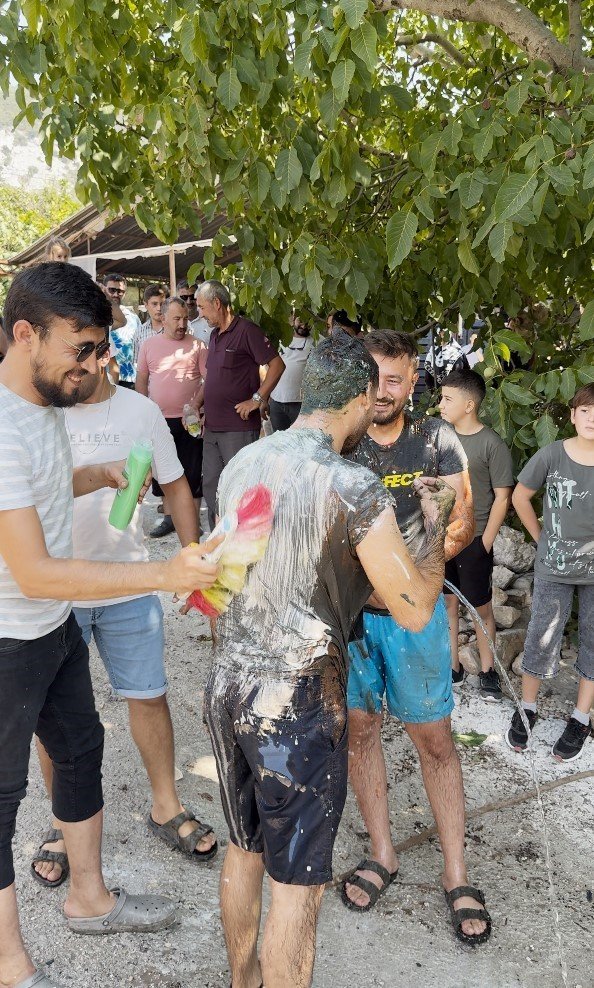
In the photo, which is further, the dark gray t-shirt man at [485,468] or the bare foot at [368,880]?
the dark gray t-shirt man at [485,468]

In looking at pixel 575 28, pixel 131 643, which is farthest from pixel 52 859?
pixel 575 28

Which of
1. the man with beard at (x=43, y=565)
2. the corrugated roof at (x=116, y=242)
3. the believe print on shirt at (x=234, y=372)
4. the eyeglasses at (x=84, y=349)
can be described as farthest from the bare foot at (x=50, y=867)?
the corrugated roof at (x=116, y=242)

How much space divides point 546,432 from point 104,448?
2.07 metres

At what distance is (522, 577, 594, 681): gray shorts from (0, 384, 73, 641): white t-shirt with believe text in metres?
2.21

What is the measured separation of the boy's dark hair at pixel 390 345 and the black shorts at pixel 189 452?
363 cm

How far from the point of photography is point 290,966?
5.71 feet

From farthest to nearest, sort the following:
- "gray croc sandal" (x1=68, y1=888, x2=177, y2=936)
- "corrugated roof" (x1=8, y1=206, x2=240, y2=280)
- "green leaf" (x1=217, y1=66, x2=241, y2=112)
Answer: "corrugated roof" (x1=8, y1=206, x2=240, y2=280), "green leaf" (x1=217, y1=66, x2=241, y2=112), "gray croc sandal" (x1=68, y1=888, x2=177, y2=936)

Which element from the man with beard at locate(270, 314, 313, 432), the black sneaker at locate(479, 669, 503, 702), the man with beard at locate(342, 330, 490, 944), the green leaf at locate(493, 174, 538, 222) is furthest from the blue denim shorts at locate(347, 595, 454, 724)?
the man with beard at locate(270, 314, 313, 432)

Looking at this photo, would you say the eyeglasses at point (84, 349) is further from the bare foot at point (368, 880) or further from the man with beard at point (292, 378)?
the man with beard at point (292, 378)

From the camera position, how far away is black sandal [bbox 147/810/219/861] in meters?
2.74

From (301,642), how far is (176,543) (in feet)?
14.9

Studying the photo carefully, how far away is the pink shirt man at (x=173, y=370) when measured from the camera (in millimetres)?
6020

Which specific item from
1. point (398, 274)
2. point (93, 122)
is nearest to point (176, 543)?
point (398, 274)

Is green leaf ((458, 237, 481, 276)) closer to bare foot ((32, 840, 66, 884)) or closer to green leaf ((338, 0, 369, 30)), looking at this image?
green leaf ((338, 0, 369, 30))
